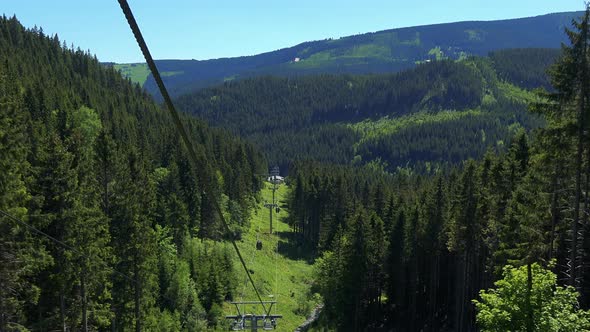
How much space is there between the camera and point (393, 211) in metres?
67.2

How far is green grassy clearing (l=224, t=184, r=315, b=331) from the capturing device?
6505 cm

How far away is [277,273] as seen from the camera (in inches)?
3182

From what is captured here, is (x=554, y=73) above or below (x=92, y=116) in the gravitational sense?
above

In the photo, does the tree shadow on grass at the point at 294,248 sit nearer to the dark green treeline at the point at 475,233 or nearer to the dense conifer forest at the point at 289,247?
the dense conifer forest at the point at 289,247

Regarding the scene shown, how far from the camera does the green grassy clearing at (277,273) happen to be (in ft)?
213

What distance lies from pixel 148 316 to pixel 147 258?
5.46 metres

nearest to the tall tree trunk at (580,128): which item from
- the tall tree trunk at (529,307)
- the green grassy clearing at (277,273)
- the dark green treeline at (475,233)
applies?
the dark green treeline at (475,233)

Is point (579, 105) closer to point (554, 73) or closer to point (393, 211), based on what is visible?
point (554, 73)

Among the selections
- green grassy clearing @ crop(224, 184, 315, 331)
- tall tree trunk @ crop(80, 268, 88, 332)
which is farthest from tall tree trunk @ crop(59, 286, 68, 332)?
green grassy clearing @ crop(224, 184, 315, 331)

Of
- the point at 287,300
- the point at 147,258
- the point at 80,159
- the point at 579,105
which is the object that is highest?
the point at 579,105

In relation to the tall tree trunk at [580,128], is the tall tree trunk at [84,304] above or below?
below

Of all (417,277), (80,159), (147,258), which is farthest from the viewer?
(417,277)

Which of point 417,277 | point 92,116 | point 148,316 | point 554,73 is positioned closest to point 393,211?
point 417,277

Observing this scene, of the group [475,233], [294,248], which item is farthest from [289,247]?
[475,233]
